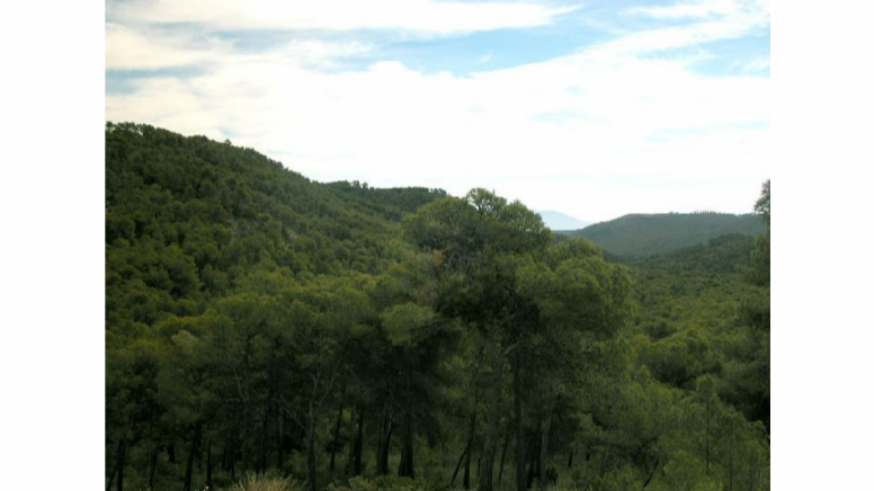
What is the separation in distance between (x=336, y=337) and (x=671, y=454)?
3.39m

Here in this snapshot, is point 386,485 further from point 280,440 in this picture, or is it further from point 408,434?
point 280,440

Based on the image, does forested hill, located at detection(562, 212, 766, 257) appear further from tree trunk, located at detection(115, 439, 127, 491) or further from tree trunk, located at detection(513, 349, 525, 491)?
tree trunk, located at detection(115, 439, 127, 491)

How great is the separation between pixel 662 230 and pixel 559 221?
757 cm

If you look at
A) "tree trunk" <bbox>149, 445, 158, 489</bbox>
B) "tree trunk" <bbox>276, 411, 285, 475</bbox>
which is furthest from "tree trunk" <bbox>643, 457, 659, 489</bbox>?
"tree trunk" <bbox>149, 445, 158, 489</bbox>

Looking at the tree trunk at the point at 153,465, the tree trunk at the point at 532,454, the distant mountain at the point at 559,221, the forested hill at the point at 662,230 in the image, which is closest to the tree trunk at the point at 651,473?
the tree trunk at the point at 532,454

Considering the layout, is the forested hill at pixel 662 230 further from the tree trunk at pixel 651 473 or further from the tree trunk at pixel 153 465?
the tree trunk at pixel 153 465

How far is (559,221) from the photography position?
18.6ft

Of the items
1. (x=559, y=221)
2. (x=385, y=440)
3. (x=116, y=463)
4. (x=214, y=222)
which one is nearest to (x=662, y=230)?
(x=559, y=221)

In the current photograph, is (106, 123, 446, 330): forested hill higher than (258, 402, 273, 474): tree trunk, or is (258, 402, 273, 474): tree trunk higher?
(106, 123, 446, 330): forested hill

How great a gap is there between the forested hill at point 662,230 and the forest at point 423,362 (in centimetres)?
33

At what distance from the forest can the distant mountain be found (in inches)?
3.9

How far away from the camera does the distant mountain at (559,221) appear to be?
221 inches

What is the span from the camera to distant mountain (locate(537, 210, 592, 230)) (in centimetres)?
562
